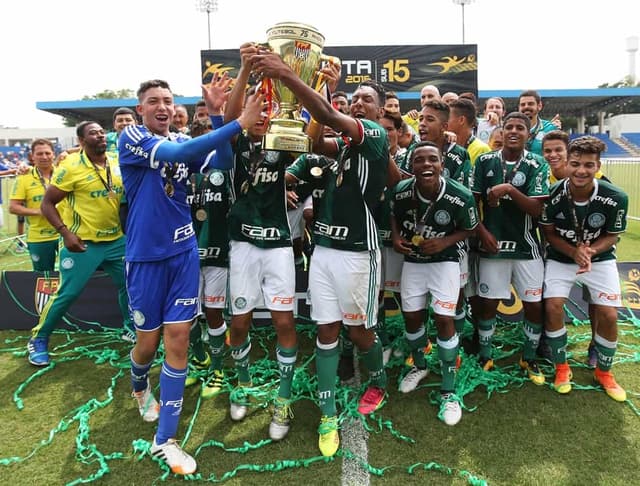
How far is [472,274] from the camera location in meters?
4.21

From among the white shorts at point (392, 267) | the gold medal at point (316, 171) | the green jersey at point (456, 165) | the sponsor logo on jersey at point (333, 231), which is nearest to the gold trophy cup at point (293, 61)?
the sponsor logo on jersey at point (333, 231)

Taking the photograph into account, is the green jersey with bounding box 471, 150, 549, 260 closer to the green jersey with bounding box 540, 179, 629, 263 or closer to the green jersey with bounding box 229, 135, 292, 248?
the green jersey with bounding box 540, 179, 629, 263

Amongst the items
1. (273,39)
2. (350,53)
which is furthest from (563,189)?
(350,53)

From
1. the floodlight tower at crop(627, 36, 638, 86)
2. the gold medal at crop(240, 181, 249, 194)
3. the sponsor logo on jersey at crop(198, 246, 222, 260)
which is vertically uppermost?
the floodlight tower at crop(627, 36, 638, 86)

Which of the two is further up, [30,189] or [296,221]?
[30,189]

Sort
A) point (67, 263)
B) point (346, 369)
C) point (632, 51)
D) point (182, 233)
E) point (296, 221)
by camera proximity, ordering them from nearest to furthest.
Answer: point (182, 233), point (346, 369), point (67, 263), point (296, 221), point (632, 51)

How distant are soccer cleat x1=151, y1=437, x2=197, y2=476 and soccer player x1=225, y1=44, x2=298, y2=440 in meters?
0.56

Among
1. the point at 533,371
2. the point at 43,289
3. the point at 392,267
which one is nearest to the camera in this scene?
the point at 533,371

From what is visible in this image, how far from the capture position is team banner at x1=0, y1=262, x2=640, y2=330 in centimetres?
512

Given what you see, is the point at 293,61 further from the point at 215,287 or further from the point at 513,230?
the point at 513,230

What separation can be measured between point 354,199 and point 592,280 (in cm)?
222

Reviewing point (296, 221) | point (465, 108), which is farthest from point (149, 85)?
point (465, 108)

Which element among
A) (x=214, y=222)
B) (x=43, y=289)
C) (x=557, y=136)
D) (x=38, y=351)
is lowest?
(x=38, y=351)

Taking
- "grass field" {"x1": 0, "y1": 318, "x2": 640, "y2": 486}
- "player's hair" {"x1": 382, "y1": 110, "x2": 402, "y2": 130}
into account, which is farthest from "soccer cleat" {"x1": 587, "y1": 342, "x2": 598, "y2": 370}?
"player's hair" {"x1": 382, "y1": 110, "x2": 402, "y2": 130}
